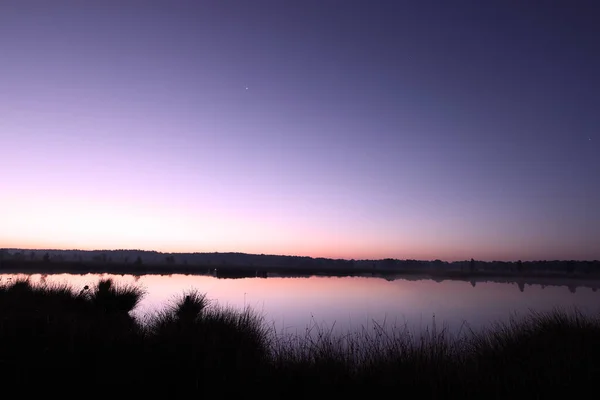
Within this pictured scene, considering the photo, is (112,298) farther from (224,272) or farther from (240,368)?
Answer: (224,272)

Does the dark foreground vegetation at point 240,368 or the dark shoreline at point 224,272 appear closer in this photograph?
the dark foreground vegetation at point 240,368

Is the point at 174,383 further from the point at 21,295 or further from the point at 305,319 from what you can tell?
the point at 305,319

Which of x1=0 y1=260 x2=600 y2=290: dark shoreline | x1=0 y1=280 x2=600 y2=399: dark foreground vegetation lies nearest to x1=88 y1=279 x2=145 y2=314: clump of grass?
x1=0 y1=280 x2=600 y2=399: dark foreground vegetation

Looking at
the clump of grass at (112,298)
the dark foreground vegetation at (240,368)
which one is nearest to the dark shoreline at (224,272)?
the clump of grass at (112,298)

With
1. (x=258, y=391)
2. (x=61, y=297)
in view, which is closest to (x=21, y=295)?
(x=61, y=297)

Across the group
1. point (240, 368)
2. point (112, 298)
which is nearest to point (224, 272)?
point (112, 298)

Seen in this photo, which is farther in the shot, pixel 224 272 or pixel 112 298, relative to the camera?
pixel 224 272

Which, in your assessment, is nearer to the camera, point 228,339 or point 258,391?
point 258,391

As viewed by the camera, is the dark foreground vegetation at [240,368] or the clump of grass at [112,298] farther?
the clump of grass at [112,298]

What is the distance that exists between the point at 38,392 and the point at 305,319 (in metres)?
16.7

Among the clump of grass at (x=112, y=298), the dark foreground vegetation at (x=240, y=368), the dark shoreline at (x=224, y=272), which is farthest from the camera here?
the dark shoreline at (x=224, y=272)

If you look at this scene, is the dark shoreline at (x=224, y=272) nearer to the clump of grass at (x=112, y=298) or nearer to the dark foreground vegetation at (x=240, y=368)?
the clump of grass at (x=112, y=298)

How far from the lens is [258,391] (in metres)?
6.00

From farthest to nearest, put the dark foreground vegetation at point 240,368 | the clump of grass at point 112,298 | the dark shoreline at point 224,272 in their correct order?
the dark shoreline at point 224,272
the clump of grass at point 112,298
the dark foreground vegetation at point 240,368
